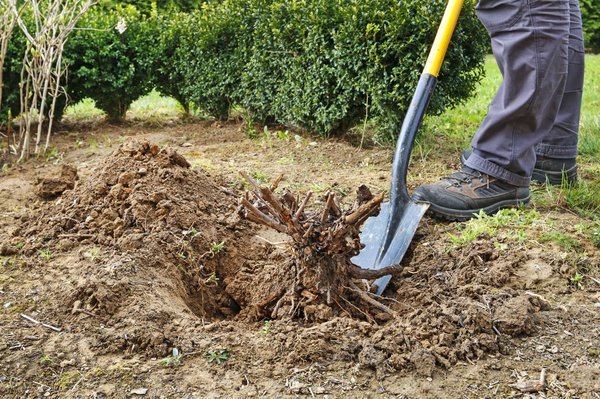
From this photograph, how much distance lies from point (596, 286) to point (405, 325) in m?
0.92

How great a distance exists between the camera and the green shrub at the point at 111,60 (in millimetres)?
6523

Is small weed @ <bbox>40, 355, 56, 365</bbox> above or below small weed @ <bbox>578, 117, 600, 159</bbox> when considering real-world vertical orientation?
below

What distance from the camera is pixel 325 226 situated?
2.77 m

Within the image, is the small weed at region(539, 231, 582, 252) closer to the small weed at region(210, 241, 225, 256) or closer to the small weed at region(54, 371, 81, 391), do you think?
the small weed at region(210, 241, 225, 256)

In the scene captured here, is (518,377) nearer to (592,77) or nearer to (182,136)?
(182,136)

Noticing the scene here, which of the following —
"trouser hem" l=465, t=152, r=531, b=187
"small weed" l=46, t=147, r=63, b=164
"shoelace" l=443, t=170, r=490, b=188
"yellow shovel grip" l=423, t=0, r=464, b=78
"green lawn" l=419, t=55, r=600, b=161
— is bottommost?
"small weed" l=46, t=147, r=63, b=164

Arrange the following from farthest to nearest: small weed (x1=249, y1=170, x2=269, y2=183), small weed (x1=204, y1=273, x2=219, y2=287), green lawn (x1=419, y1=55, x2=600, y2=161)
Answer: green lawn (x1=419, y1=55, x2=600, y2=161) → small weed (x1=249, y1=170, x2=269, y2=183) → small weed (x1=204, y1=273, x2=219, y2=287)

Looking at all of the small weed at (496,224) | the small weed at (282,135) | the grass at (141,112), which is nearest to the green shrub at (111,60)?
the grass at (141,112)

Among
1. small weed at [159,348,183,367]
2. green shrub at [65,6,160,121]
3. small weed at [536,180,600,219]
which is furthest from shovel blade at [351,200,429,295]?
green shrub at [65,6,160,121]

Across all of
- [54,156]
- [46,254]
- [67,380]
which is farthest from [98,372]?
→ [54,156]

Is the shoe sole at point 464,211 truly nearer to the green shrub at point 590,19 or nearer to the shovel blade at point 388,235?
the shovel blade at point 388,235

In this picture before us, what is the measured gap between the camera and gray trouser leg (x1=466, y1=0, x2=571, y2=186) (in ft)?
11.3

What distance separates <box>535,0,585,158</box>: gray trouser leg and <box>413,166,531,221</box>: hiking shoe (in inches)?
23.9

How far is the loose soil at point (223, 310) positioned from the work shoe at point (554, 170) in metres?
0.55
